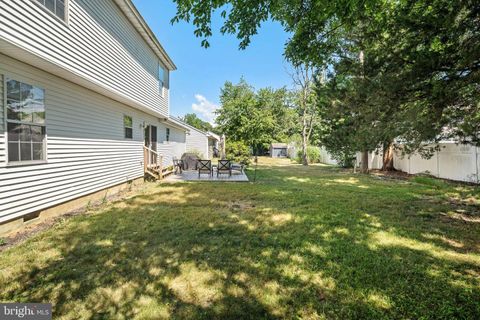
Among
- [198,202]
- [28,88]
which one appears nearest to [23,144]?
[28,88]

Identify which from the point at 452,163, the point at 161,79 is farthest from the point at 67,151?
the point at 452,163

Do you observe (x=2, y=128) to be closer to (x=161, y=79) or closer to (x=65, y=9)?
(x=65, y=9)

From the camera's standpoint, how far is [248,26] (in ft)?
13.1

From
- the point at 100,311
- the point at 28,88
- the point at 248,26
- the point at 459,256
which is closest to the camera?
the point at 100,311

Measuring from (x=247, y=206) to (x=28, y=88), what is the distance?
17.5ft

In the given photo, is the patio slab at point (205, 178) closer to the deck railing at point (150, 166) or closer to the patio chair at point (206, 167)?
the patio chair at point (206, 167)

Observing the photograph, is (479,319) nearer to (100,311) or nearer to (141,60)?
(100,311)

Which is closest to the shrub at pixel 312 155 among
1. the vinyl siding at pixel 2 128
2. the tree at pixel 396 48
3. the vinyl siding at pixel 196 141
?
the vinyl siding at pixel 196 141

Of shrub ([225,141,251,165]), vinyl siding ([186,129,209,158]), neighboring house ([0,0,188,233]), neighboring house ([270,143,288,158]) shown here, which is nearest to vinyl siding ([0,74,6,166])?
neighboring house ([0,0,188,233])

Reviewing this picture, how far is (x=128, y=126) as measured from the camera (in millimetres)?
9719

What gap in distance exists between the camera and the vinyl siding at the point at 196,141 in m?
22.9

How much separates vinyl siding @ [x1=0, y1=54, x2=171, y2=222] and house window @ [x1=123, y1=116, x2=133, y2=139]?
29 cm

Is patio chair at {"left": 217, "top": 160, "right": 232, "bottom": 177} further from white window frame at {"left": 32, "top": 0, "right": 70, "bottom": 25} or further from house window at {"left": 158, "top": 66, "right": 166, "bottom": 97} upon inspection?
white window frame at {"left": 32, "top": 0, "right": 70, "bottom": 25}

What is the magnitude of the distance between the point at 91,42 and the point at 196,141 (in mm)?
18153
